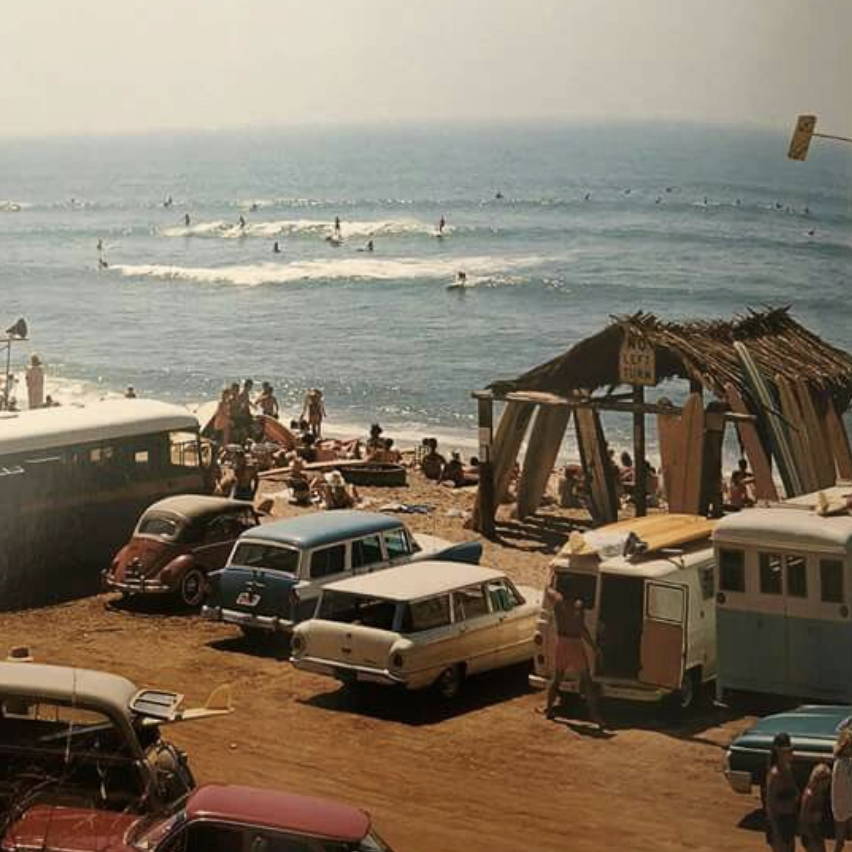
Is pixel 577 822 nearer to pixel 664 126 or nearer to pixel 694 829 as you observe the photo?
pixel 694 829

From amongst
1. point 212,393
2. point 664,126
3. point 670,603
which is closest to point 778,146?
point 664,126

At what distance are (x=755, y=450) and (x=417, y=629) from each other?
3.32 meters

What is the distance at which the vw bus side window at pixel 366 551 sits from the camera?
11.9 meters

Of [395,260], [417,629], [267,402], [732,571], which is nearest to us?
[732,571]

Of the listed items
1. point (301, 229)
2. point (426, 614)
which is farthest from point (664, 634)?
point (301, 229)

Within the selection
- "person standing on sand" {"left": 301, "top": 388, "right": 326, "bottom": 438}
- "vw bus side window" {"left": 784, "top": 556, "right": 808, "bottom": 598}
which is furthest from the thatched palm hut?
"person standing on sand" {"left": 301, "top": 388, "right": 326, "bottom": 438}

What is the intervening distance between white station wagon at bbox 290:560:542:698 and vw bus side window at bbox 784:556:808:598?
1.72 meters

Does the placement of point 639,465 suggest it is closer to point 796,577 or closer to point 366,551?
point 366,551

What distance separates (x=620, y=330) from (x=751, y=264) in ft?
32.0

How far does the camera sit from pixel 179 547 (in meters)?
12.6

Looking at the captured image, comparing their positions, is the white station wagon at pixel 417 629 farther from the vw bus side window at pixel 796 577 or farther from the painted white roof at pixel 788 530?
the vw bus side window at pixel 796 577

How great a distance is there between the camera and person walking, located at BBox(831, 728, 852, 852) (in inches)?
315

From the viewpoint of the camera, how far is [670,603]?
10266mm

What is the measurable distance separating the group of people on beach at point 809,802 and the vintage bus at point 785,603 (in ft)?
5.14
